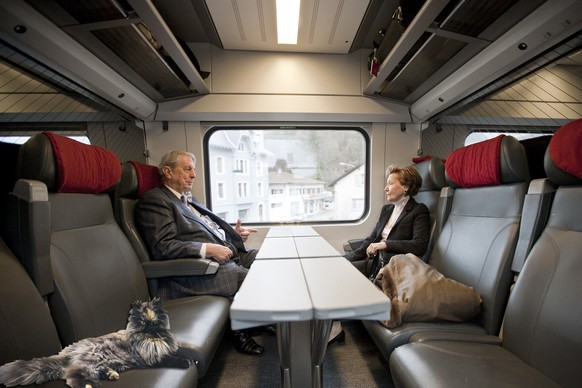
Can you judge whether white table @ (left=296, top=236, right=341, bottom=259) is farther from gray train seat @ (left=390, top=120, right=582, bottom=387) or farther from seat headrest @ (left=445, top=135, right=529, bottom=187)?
seat headrest @ (left=445, top=135, right=529, bottom=187)

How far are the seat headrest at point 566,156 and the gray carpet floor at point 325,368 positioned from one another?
1.43 metres

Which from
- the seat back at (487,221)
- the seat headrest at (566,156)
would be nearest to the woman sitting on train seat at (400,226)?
the seat back at (487,221)

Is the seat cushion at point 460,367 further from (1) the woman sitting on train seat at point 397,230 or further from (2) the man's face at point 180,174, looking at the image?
(2) the man's face at point 180,174

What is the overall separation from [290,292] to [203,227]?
1.33 metres

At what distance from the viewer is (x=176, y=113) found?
8.08 feet

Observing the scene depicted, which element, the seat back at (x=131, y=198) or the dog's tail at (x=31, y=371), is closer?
the dog's tail at (x=31, y=371)

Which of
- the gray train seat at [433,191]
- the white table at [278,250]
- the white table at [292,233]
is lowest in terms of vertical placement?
the white table at [292,233]

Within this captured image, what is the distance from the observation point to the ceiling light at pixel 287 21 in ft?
5.85

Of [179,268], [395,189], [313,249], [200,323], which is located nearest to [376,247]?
[395,189]

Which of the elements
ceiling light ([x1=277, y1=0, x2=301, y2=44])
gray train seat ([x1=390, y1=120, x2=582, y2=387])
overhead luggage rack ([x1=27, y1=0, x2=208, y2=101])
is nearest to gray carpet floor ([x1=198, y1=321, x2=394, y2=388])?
gray train seat ([x1=390, y1=120, x2=582, y2=387])

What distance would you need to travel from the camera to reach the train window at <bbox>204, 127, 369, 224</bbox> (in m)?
2.89

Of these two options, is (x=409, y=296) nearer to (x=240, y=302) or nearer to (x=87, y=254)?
(x=240, y=302)

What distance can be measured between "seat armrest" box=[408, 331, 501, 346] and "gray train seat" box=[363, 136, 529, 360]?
38mm

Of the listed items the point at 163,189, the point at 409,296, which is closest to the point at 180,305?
the point at 163,189
